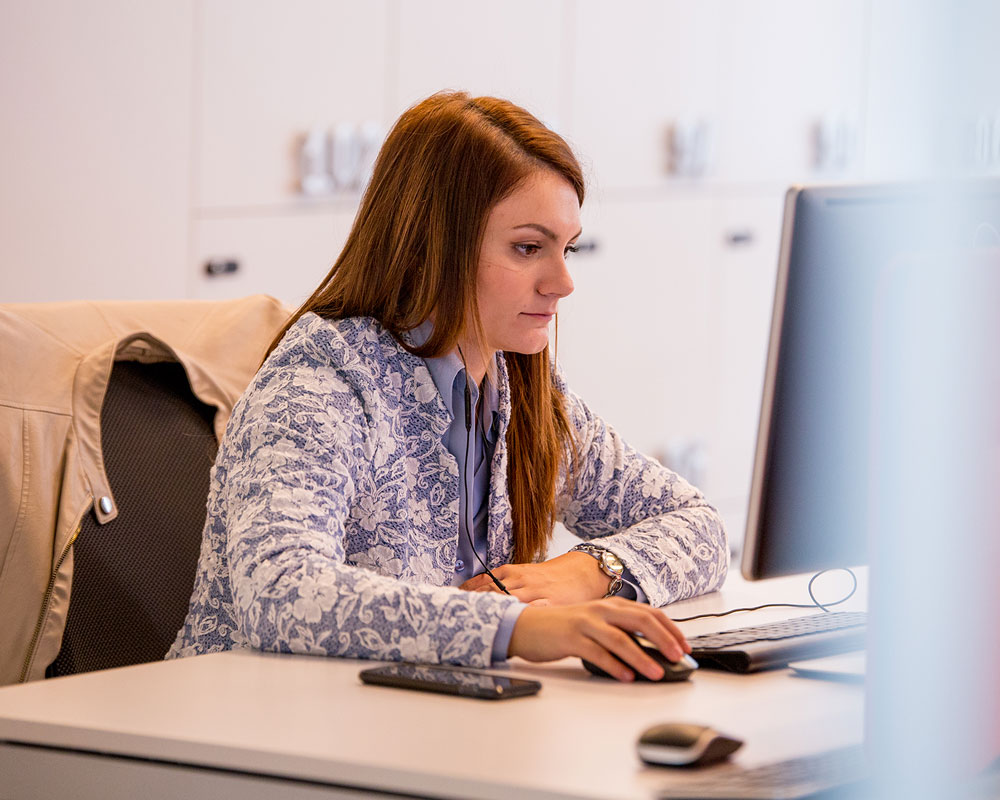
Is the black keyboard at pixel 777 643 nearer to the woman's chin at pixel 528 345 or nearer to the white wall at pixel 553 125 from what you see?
the woman's chin at pixel 528 345

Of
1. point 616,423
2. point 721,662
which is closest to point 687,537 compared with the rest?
point 721,662

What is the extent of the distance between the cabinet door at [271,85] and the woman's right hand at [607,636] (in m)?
2.01

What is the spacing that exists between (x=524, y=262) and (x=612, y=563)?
0.36m

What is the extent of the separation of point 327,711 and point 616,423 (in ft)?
9.59

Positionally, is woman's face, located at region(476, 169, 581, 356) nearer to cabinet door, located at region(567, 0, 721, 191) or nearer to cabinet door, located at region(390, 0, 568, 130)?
cabinet door, located at region(390, 0, 568, 130)

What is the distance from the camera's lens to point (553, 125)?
3562 millimetres

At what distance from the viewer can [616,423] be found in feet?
12.5

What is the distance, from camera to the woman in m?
1.24

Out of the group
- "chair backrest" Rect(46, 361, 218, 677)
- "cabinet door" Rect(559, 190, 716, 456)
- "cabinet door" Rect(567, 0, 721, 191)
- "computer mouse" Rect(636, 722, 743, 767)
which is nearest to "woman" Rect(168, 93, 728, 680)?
"chair backrest" Rect(46, 361, 218, 677)

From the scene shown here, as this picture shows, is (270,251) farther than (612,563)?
Yes

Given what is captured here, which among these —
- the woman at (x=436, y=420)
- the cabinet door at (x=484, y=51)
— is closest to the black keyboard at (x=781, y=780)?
the woman at (x=436, y=420)

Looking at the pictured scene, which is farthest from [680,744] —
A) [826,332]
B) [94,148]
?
[94,148]

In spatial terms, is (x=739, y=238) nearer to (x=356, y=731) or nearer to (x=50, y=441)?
(x=50, y=441)

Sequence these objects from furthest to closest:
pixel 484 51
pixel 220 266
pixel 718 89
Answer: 1. pixel 718 89
2. pixel 484 51
3. pixel 220 266
